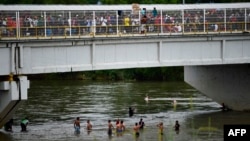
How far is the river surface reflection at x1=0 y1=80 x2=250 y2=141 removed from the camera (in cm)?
4466

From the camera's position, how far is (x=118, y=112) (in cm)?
5522

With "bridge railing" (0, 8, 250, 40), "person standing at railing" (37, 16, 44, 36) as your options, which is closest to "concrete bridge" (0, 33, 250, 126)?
"bridge railing" (0, 8, 250, 40)

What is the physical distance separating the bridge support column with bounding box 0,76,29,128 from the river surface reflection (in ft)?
7.59

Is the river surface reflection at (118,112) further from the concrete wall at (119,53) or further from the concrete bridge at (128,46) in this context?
the concrete wall at (119,53)

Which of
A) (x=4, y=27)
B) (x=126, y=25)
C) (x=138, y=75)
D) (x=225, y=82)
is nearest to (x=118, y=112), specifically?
(x=225, y=82)

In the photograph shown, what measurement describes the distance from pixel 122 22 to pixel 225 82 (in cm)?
1017

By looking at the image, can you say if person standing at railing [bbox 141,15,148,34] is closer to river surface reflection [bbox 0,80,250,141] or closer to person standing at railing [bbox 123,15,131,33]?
person standing at railing [bbox 123,15,131,33]

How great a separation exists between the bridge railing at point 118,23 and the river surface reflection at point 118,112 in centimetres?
536

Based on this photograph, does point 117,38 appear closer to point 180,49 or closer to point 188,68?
→ point 180,49

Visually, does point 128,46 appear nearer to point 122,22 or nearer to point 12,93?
point 122,22

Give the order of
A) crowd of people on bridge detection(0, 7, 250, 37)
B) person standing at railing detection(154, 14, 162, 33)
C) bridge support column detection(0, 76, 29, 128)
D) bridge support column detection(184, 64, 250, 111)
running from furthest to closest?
bridge support column detection(184, 64, 250, 111) < person standing at railing detection(154, 14, 162, 33) < crowd of people on bridge detection(0, 7, 250, 37) < bridge support column detection(0, 76, 29, 128)

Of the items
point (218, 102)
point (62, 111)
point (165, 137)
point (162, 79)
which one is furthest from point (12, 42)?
point (162, 79)

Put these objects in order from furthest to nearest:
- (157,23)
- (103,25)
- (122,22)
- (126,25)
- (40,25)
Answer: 1. (157,23)
2. (122,22)
3. (126,25)
4. (103,25)
5. (40,25)

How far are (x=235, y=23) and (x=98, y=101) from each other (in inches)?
561
